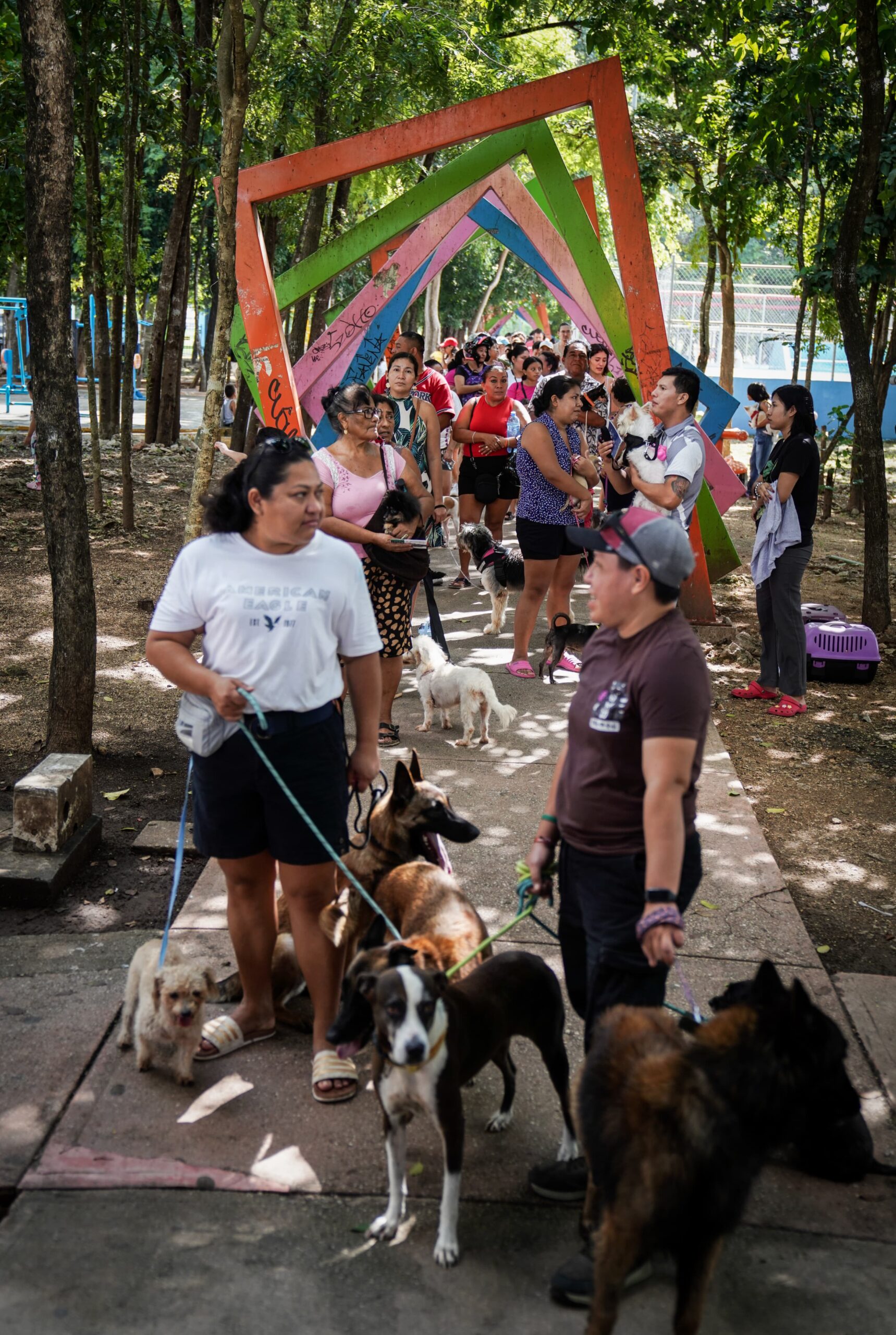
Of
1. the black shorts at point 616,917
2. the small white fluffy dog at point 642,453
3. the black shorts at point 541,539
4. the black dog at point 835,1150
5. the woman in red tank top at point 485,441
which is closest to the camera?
the black shorts at point 616,917

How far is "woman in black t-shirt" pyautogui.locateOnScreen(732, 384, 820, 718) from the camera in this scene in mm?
7305

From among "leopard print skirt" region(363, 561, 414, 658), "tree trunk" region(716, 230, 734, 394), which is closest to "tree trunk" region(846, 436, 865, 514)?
"tree trunk" region(716, 230, 734, 394)

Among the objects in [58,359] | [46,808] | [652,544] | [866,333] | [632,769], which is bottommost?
[46,808]

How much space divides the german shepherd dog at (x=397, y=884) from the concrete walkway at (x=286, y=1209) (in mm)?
219

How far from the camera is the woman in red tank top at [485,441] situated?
1060cm

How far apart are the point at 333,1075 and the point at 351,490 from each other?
127 inches

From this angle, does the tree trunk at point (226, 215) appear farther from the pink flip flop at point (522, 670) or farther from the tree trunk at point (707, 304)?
the tree trunk at point (707, 304)

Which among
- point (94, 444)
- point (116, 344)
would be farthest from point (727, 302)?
point (94, 444)

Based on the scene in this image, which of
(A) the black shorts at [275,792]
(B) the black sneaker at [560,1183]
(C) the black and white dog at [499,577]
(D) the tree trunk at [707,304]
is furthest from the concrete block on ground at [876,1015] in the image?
(D) the tree trunk at [707,304]

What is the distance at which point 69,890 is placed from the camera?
5148 millimetres

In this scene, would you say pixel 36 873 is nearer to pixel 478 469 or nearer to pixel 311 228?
pixel 478 469

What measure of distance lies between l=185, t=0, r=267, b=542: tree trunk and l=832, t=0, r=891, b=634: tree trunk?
465 cm

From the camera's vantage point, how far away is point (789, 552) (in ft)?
24.6

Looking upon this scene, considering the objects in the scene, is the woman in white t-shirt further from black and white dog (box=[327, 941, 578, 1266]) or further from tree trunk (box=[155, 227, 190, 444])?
tree trunk (box=[155, 227, 190, 444])
